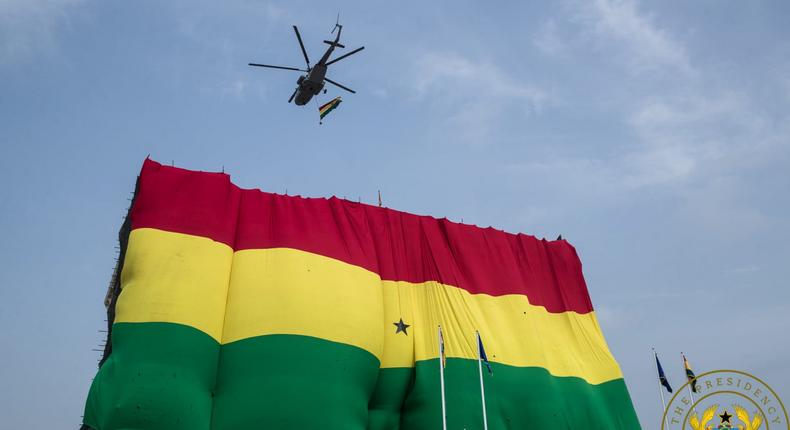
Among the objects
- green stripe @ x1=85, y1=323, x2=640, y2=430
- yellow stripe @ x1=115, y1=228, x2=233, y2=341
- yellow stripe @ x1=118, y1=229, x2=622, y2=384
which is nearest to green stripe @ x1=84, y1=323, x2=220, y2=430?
green stripe @ x1=85, y1=323, x2=640, y2=430

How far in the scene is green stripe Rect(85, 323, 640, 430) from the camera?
21922mm

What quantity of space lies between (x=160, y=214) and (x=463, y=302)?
1406cm

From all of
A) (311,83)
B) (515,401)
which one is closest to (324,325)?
(515,401)

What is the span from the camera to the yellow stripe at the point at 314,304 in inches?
950

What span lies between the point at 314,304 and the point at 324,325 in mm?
902

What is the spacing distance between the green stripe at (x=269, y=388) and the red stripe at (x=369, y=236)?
4.48 meters

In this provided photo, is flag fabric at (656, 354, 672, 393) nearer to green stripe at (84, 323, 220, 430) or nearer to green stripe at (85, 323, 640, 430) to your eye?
green stripe at (85, 323, 640, 430)

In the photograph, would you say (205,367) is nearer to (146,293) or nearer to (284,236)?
(146,293)

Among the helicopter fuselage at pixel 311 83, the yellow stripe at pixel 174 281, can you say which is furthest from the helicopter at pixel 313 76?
the yellow stripe at pixel 174 281

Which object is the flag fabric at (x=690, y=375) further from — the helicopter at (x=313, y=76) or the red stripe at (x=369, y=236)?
the helicopter at (x=313, y=76)

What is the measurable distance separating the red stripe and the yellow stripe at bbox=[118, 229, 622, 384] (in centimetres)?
65

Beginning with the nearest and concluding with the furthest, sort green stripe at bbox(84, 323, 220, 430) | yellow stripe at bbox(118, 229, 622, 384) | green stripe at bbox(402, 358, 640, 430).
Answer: green stripe at bbox(84, 323, 220, 430), yellow stripe at bbox(118, 229, 622, 384), green stripe at bbox(402, 358, 640, 430)

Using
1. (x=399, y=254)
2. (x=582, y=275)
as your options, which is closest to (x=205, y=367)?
(x=399, y=254)

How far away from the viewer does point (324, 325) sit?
84.1 feet
